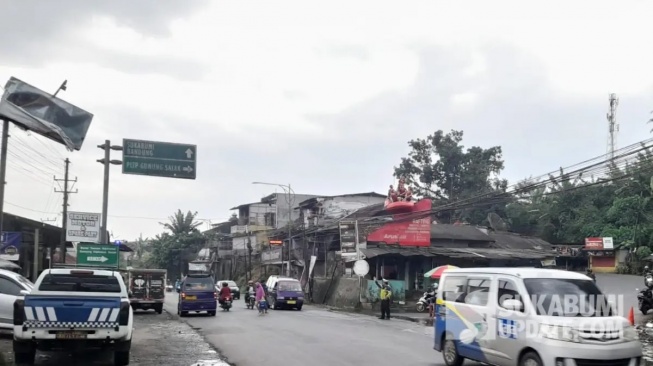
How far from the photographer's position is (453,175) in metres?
61.8

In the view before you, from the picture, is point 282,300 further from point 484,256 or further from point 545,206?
point 545,206

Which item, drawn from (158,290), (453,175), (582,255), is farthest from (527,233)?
(158,290)

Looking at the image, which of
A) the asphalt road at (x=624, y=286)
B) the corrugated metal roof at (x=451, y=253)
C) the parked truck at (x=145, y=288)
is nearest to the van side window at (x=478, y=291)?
the asphalt road at (x=624, y=286)

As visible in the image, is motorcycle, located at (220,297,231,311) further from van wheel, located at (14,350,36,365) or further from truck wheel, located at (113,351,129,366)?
van wheel, located at (14,350,36,365)

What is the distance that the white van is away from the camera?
912cm

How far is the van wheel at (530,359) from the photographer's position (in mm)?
9384

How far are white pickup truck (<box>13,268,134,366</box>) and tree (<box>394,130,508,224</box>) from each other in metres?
49.9

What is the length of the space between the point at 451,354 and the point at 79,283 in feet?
25.0

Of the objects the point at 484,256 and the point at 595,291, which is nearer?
the point at 595,291

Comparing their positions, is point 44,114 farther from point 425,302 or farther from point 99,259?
point 425,302

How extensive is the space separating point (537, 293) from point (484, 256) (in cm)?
2921

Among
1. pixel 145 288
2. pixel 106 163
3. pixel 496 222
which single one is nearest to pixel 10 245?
pixel 145 288

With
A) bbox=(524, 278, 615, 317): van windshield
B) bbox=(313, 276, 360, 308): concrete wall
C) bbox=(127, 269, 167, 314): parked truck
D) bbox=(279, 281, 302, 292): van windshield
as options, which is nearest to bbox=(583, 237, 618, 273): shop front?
bbox=(313, 276, 360, 308): concrete wall

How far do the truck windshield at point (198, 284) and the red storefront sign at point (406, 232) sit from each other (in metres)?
12.0
